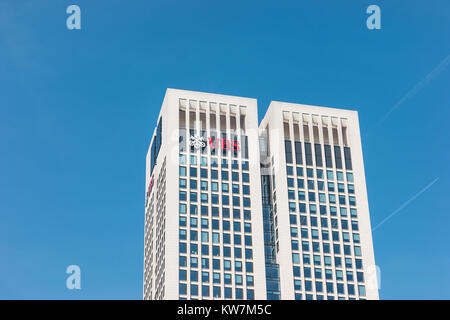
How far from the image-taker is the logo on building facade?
443 ft

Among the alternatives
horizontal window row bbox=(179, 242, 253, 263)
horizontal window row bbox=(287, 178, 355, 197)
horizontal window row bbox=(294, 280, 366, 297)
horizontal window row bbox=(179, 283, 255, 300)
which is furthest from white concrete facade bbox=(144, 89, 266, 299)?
horizontal window row bbox=(287, 178, 355, 197)

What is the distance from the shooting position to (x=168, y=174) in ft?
431

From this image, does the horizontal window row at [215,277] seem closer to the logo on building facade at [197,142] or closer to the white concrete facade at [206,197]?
the white concrete facade at [206,197]

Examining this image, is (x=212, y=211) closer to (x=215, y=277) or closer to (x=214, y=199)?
(x=214, y=199)

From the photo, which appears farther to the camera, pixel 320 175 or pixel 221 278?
pixel 320 175

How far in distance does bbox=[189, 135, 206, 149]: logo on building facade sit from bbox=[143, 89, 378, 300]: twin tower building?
18cm

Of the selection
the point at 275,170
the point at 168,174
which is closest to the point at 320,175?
the point at 275,170

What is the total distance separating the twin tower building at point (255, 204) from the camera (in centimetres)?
12488

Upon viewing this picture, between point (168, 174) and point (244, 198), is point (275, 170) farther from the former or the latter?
point (168, 174)

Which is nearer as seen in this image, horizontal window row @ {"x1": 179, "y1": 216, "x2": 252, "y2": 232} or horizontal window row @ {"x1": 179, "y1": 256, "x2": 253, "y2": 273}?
horizontal window row @ {"x1": 179, "y1": 256, "x2": 253, "y2": 273}

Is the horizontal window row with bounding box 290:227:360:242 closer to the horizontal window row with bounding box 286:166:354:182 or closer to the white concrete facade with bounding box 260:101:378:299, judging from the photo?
the white concrete facade with bounding box 260:101:378:299

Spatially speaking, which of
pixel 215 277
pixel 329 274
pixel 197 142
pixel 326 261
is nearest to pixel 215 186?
pixel 197 142
